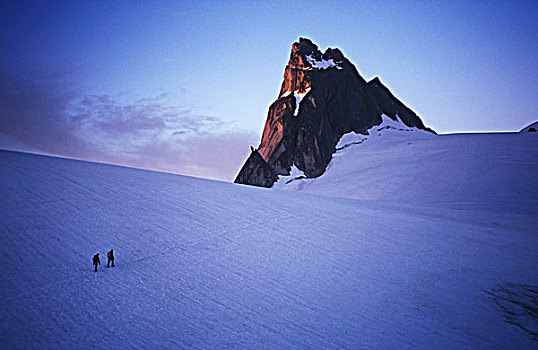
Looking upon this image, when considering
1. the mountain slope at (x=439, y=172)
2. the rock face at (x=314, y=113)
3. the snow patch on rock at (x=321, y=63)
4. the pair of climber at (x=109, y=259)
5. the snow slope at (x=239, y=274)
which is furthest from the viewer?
the snow patch on rock at (x=321, y=63)

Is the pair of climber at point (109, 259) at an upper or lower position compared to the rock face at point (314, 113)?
lower

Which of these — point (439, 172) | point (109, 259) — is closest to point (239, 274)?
point (109, 259)

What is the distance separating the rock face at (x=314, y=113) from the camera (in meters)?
63.7

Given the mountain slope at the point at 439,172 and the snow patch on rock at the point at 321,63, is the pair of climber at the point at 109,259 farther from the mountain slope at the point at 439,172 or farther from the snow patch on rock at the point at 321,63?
the snow patch on rock at the point at 321,63

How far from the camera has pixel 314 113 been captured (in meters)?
69.6

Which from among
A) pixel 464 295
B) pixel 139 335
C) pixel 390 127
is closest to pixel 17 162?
pixel 139 335

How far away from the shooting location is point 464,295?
955 cm

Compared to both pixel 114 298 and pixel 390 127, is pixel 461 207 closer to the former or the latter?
pixel 114 298

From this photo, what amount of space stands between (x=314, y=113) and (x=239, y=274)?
63633 mm

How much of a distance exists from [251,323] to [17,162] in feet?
73.2

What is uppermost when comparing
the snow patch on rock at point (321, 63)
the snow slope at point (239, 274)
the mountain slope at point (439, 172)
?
the snow patch on rock at point (321, 63)

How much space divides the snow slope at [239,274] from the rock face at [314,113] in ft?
139

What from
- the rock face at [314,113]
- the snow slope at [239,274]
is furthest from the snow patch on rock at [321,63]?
the snow slope at [239,274]

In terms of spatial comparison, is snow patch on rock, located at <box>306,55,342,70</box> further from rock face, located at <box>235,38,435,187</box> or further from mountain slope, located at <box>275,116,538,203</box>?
mountain slope, located at <box>275,116,538,203</box>
